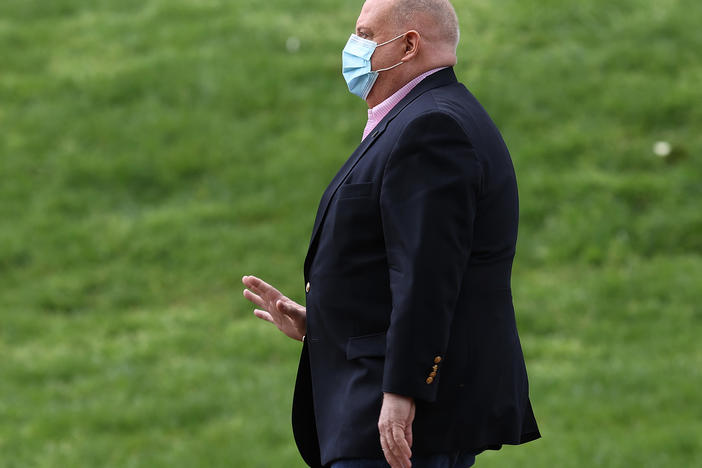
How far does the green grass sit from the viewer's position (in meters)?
6.79

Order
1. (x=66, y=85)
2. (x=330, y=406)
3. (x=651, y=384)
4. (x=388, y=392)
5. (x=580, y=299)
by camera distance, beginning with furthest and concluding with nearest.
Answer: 1. (x=66, y=85)
2. (x=580, y=299)
3. (x=651, y=384)
4. (x=330, y=406)
5. (x=388, y=392)

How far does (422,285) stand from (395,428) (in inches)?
14.7

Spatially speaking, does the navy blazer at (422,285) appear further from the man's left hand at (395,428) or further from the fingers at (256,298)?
the fingers at (256,298)

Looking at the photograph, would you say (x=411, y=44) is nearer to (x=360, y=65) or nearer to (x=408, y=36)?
(x=408, y=36)

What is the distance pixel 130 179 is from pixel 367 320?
6.72m

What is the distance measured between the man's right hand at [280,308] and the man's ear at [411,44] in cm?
80

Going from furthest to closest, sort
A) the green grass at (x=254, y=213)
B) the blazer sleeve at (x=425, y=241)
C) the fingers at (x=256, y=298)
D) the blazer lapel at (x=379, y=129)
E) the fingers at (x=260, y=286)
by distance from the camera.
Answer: the green grass at (x=254, y=213) < the fingers at (x=256, y=298) < the fingers at (x=260, y=286) < the blazer lapel at (x=379, y=129) < the blazer sleeve at (x=425, y=241)

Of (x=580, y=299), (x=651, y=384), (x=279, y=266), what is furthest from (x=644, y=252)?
(x=279, y=266)

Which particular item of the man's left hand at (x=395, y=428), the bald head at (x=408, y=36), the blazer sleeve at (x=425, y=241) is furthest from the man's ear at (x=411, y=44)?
the man's left hand at (x=395, y=428)

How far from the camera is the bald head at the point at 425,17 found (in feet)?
9.87

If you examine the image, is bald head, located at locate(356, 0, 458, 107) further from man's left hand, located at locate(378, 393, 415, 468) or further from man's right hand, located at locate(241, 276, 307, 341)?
man's left hand, located at locate(378, 393, 415, 468)

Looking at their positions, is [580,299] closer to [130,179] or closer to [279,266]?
[279,266]

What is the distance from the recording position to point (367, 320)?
2.89 meters

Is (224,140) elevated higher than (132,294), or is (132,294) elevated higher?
(224,140)
